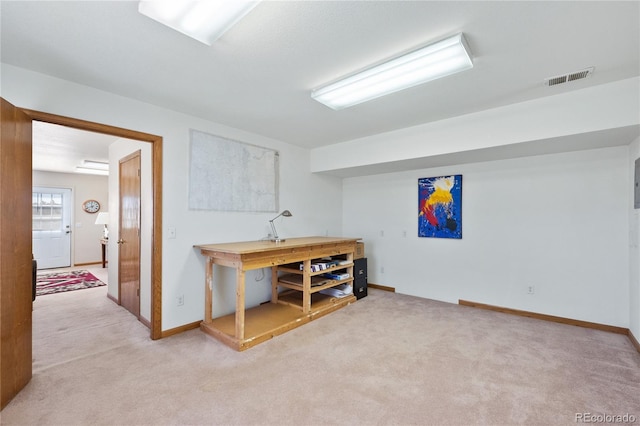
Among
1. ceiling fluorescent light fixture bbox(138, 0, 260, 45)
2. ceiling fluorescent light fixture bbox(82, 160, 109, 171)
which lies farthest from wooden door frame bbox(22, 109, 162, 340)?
ceiling fluorescent light fixture bbox(82, 160, 109, 171)

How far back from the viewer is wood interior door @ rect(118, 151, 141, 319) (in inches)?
138

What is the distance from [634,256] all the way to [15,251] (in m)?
5.34

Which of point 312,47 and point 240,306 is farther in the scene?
point 240,306

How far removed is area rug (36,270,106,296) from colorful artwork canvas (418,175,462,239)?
5.90 metres

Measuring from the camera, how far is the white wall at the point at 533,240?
10.3 feet

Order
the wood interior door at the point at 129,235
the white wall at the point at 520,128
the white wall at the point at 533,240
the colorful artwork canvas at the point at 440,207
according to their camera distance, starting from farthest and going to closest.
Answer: the colorful artwork canvas at the point at 440,207, the wood interior door at the point at 129,235, the white wall at the point at 533,240, the white wall at the point at 520,128

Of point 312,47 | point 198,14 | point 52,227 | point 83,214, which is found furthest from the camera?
point 83,214

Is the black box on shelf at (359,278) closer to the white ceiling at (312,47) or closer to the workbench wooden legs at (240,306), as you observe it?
the workbench wooden legs at (240,306)

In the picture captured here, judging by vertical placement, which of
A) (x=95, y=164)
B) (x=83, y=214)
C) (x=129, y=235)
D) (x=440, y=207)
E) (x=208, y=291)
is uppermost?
(x=95, y=164)

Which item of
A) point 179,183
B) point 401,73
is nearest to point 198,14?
point 401,73

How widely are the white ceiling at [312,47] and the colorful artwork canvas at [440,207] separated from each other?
1475mm

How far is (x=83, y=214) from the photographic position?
24.0ft

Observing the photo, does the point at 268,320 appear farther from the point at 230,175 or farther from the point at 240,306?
the point at 230,175

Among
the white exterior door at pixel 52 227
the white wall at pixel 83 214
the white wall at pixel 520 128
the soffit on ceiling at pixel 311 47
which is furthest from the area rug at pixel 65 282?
the white wall at pixel 520 128
